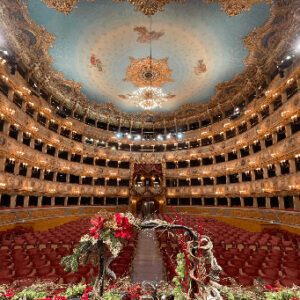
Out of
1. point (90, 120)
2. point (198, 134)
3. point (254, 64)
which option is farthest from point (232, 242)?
point (90, 120)

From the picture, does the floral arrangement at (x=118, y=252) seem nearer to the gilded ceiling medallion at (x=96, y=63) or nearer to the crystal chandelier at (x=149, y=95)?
the crystal chandelier at (x=149, y=95)

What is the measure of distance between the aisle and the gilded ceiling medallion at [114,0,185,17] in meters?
14.3

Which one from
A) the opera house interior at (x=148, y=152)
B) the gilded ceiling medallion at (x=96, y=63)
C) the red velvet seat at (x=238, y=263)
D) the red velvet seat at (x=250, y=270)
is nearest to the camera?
the red velvet seat at (x=250, y=270)

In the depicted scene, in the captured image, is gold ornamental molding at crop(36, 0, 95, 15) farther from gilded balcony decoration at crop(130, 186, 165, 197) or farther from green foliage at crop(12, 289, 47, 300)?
gilded balcony decoration at crop(130, 186, 165, 197)

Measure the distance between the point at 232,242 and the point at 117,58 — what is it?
17.0m

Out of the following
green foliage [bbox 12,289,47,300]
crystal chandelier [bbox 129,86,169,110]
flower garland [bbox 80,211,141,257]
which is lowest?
green foliage [bbox 12,289,47,300]

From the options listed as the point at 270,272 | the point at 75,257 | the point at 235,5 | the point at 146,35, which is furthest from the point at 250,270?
the point at 146,35

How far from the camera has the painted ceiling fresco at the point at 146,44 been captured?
13.7 metres

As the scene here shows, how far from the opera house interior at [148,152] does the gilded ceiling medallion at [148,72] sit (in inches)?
6.5

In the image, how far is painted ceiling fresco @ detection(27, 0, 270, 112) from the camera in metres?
13.7

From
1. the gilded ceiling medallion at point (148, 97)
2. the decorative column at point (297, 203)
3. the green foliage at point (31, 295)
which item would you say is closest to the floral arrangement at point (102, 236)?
the green foliage at point (31, 295)

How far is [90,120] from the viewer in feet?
94.7

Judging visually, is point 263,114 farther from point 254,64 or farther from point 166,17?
point 166,17

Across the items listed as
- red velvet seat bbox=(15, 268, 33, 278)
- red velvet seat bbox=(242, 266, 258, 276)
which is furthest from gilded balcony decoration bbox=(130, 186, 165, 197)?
red velvet seat bbox=(15, 268, 33, 278)
